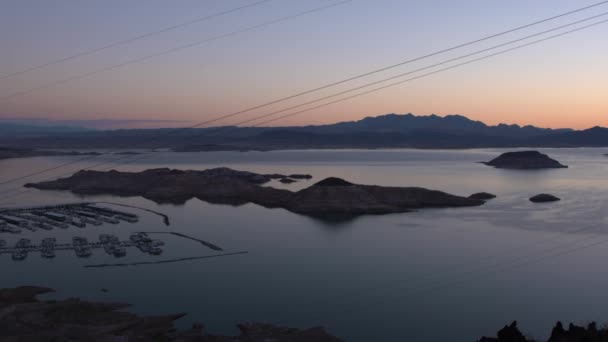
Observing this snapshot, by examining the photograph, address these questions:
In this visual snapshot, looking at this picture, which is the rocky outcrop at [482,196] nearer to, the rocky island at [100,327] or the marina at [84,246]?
the marina at [84,246]

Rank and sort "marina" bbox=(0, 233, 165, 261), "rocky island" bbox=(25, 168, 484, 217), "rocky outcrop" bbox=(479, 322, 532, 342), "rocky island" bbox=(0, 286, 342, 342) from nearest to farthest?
"rocky outcrop" bbox=(479, 322, 532, 342) → "rocky island" bbox=(0, 286, 342, 342) → "marina" bbox=(0, 233, 165, 261) → "rocky island" bbox=(25, 168, 484, 217)

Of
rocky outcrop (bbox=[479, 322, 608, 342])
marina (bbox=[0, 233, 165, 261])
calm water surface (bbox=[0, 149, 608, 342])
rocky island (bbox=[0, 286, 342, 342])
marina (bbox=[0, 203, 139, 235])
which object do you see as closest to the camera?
rocky outcrop (bbox=[479, 322, 608, 342])

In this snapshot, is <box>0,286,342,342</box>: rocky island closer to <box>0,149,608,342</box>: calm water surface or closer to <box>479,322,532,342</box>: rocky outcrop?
<box>0,149,608,342</box>: calm water surface

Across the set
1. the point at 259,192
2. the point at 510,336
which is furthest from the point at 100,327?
the point at 259,192

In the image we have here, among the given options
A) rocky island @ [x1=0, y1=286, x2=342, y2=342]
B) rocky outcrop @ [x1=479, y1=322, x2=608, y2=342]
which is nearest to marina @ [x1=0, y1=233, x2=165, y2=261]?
rocky island @ [x1=0, y1=286, x2=342, y2=342]

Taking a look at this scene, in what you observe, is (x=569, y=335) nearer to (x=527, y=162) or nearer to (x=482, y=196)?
(x=482, y=196)

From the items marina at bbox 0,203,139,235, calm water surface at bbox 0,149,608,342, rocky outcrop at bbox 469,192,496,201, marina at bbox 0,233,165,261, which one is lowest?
calm water surface at bbox 0,149,608,342

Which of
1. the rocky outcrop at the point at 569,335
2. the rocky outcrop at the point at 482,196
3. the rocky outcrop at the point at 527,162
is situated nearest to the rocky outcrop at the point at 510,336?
the rocky outcrop at the point at 569,335

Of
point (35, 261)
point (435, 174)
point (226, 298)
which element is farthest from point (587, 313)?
point (435, 174)
